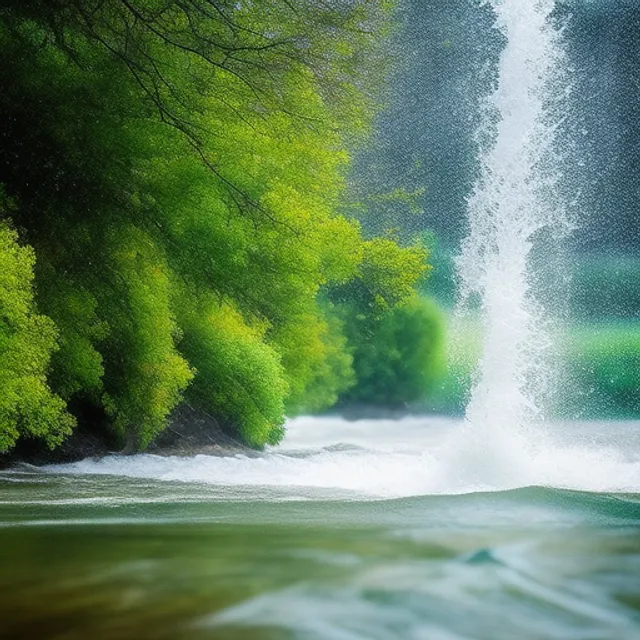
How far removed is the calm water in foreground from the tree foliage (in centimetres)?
403

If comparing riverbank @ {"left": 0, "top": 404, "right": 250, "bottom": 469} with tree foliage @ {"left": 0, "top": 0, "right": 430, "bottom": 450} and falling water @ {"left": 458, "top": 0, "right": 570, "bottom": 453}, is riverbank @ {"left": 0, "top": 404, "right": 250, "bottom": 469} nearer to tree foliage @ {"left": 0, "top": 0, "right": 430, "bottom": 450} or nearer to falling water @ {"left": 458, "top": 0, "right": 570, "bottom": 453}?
tree foliage @ {"left": 0, "top": 0, "right": 430, "bottom": 450}

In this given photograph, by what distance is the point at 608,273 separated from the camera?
3634 cm

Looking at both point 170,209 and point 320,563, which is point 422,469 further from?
point 320,563

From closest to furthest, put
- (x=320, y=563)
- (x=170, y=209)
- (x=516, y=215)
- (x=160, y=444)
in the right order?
(x=320, y=563) < (x=170, y=209) < (x=160, y=444) < (x=516, y=215)

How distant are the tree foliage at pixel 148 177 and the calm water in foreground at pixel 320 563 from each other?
4.03 m

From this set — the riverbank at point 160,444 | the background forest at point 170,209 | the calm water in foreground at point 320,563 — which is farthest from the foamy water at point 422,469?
the background forest at point 170,209

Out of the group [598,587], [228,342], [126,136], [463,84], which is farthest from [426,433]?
[598,587]

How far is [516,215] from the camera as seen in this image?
769 inches

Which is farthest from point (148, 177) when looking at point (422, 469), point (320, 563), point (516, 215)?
point (320, 563)

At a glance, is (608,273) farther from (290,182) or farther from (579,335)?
(290,182)

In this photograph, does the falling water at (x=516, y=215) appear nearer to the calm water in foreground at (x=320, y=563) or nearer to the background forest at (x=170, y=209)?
the background forest at (x=170, y=209)

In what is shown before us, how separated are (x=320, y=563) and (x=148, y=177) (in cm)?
986

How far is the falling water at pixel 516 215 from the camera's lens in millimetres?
14539

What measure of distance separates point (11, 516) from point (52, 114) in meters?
6.86
